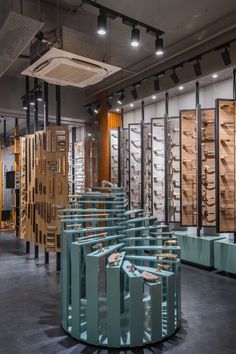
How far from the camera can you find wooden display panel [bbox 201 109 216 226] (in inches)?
256

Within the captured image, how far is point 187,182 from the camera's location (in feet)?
22.5

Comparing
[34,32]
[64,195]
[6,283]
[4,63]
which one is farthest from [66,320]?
[4,63]

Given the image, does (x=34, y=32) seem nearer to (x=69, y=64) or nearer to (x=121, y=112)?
(x=69, y=64)

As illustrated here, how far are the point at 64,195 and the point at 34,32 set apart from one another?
124 inches

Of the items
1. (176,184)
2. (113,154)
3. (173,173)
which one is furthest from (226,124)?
(113,154)

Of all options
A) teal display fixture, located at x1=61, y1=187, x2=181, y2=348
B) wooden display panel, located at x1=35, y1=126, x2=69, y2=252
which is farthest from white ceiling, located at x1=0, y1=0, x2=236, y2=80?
teal display fixture, located at x1=61, y1=187, x2=181, y2=348

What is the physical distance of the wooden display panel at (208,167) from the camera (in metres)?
6.50

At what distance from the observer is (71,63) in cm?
438

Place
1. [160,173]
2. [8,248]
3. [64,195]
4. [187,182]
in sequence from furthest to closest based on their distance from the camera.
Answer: [8,248] → [160,173] → [187,182] → [64,195]

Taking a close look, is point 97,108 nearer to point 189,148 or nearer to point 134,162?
point 134,162

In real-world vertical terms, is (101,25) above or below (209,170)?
above

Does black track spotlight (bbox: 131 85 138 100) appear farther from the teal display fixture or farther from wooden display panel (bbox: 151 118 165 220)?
the teal display fixture

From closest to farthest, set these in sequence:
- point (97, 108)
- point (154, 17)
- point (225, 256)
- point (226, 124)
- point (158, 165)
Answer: point (154, 17) → point (225, 256) → point (226, 124) → point (158, 165) → point (97, 108)

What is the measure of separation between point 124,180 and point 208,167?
8.36 feet
